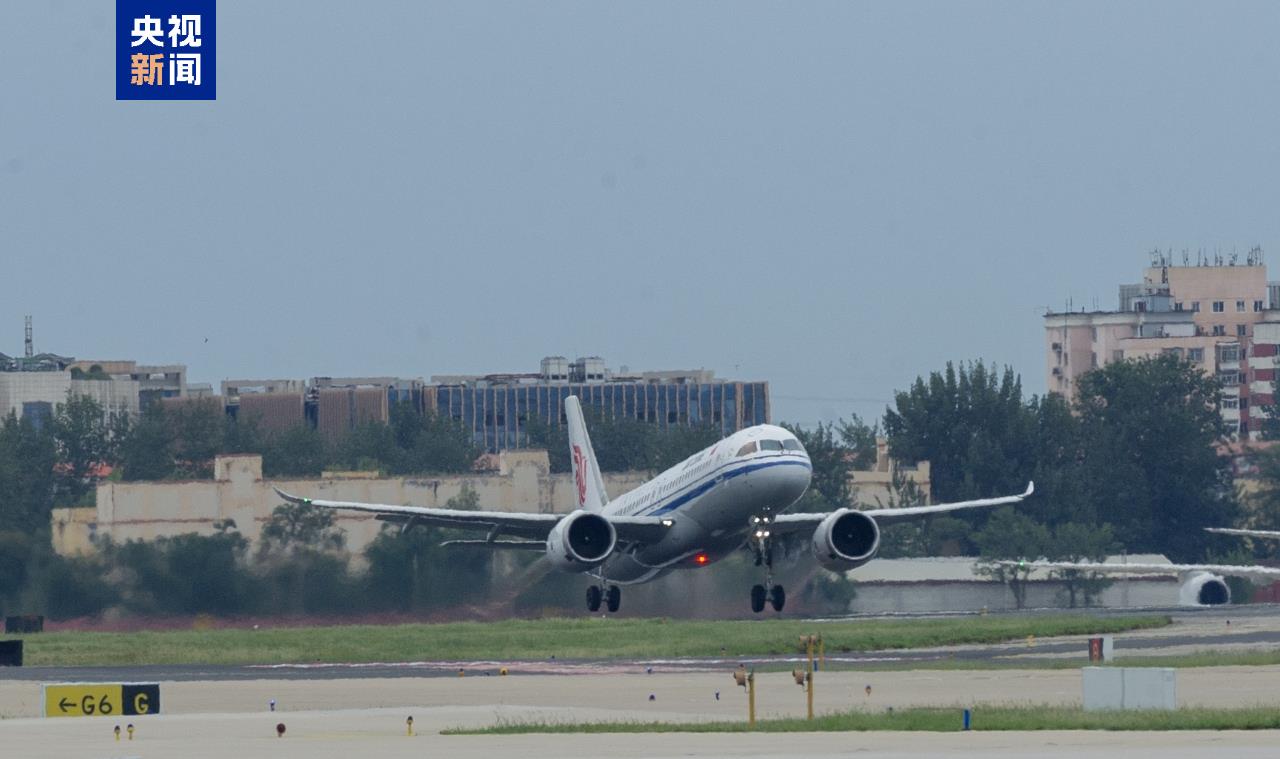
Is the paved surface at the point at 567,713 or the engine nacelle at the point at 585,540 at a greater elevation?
the engine nacelle at the point at 585,540

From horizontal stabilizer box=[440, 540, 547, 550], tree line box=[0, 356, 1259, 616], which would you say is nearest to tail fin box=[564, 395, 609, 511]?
horizontal stabilizer box=[440, 540, 547, 550]

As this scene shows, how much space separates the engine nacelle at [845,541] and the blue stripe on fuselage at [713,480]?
311 cm

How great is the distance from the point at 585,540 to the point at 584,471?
13.6m

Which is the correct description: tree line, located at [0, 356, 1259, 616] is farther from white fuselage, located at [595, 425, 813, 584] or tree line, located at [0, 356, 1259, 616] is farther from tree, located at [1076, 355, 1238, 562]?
white fuselage, located at [595, 425, 813, 584]

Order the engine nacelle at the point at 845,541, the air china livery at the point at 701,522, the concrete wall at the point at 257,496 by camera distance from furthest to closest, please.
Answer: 1. the concrete wall at the point at 257,496
2. the engine nacelle at the point at 845,541
3. the air china livery at the point at 701,522

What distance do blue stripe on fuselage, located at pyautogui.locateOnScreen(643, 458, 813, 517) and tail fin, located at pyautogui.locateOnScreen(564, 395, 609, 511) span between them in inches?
461

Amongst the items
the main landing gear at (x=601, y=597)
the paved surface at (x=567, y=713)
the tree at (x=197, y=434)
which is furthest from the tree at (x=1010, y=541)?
the paved surface at (x=567, y=713)

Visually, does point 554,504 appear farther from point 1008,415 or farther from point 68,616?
point 1008,415

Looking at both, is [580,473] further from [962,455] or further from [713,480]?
[962,455]

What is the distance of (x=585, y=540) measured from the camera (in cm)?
5888

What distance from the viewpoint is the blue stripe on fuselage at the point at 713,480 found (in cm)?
5375

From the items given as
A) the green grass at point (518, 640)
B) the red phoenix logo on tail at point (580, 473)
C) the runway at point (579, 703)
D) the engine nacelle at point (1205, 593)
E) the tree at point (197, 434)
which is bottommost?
the engine nacelle at point (1205, 593)

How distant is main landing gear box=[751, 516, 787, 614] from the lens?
55844 mm

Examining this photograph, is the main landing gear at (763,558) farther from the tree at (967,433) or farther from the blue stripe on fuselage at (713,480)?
the tree at (967,433)
